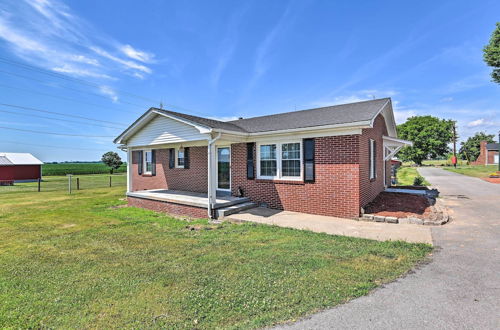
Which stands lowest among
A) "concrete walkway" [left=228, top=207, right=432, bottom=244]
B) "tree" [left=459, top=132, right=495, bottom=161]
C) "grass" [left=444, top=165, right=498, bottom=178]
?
"concrete walkway" [left=228, top=207, right=432, bottom=244]

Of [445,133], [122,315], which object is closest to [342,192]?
[122,315]

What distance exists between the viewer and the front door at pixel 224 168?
33.5 feet

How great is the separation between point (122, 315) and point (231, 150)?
764 centimetres

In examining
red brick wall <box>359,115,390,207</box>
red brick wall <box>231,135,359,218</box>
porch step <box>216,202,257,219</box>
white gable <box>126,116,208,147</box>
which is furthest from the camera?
white gable <box>126,116,208,147</box>

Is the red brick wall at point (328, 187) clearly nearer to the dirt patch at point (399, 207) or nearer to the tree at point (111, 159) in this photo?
the dirt patch at point (399, 207)

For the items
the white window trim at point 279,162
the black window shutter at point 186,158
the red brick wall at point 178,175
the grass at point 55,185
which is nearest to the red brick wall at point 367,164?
the white window trim at point 279,162

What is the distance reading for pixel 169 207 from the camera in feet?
30.7

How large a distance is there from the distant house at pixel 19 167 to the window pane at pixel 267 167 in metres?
35.7

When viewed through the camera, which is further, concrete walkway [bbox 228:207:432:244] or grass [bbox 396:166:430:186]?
grass [bbox 396:166:430:186]

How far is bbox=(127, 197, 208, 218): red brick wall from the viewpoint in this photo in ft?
27.4

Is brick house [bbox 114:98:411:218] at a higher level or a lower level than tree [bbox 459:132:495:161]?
lower

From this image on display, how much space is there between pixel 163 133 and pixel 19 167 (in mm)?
33530

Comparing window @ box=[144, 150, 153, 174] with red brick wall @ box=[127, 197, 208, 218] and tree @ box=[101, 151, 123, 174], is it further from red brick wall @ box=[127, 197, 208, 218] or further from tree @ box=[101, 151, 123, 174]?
tree @ box=[101, 151, 123, 174]

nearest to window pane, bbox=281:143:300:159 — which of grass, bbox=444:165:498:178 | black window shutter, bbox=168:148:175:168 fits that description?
black window shutter, bbox=168:148:175:168
